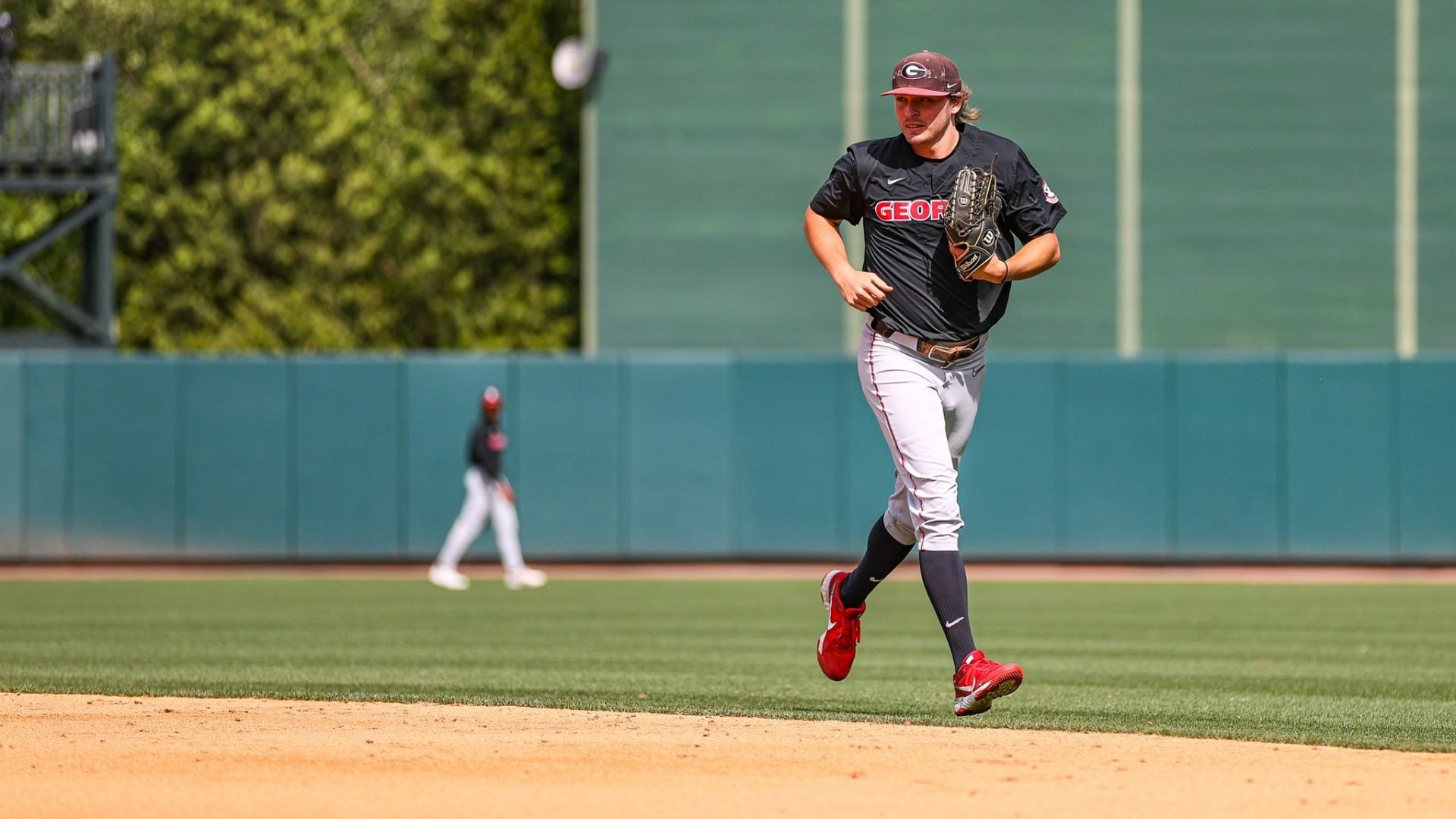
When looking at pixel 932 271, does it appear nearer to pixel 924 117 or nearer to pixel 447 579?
pixel 924 117

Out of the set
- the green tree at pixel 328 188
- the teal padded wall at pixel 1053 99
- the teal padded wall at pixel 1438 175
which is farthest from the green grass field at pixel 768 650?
the green tree at pixel 328 188

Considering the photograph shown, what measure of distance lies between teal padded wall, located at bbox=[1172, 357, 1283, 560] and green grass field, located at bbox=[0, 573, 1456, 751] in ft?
7.66

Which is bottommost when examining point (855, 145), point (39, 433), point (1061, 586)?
point (1061, 586)

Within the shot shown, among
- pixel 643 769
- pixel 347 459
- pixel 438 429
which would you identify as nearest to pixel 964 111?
pixel 643 769

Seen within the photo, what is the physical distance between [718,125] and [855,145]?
15217 millimetres

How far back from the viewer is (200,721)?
21.1ft

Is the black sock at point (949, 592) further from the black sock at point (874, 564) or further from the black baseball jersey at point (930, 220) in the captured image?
the black baseball jersey at point (930, 220)

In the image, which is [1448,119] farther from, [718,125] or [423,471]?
[423,471]

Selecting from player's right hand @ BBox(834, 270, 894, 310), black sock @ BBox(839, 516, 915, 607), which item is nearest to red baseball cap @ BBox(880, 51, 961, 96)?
player's right hand @ BBox(834, 270, 894, 310)

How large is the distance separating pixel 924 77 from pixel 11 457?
586 inches

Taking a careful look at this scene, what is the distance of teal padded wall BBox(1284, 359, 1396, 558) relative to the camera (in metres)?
18.3

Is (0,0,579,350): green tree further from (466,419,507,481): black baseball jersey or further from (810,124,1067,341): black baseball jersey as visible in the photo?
(810,124,1067,341): black baseball jersey

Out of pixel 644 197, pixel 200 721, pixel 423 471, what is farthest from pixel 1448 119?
pixel 200 721

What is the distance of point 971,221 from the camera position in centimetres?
591
